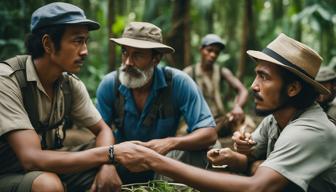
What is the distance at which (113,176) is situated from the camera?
10.4ft

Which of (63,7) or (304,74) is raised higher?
(63,7)

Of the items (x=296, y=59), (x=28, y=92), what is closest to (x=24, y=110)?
(x=28, y=92)

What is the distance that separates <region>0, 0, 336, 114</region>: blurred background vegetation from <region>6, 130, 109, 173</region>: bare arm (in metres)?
3.77

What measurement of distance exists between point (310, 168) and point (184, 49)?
5.80m

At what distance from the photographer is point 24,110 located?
9.87 feet

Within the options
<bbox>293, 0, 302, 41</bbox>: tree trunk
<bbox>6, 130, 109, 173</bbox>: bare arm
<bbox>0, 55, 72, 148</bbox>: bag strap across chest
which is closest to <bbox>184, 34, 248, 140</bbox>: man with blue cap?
<bbox>293, 0, 302, 41</bbox>: tree trunk

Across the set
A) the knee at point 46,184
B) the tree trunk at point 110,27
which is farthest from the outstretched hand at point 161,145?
the tree trunk at point 110,27

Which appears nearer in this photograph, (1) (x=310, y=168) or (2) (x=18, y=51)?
(1) (x=310, y=168)

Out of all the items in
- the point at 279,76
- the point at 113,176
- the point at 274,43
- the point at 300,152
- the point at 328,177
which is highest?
the point at 274,43

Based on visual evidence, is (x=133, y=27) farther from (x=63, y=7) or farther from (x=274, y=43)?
(x=274, y=43)

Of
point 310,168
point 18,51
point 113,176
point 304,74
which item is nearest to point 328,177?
point 310,168

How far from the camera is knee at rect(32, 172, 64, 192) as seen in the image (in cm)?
277

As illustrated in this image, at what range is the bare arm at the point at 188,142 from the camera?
12.0 ft

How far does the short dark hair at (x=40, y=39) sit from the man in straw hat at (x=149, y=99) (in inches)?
30.8
